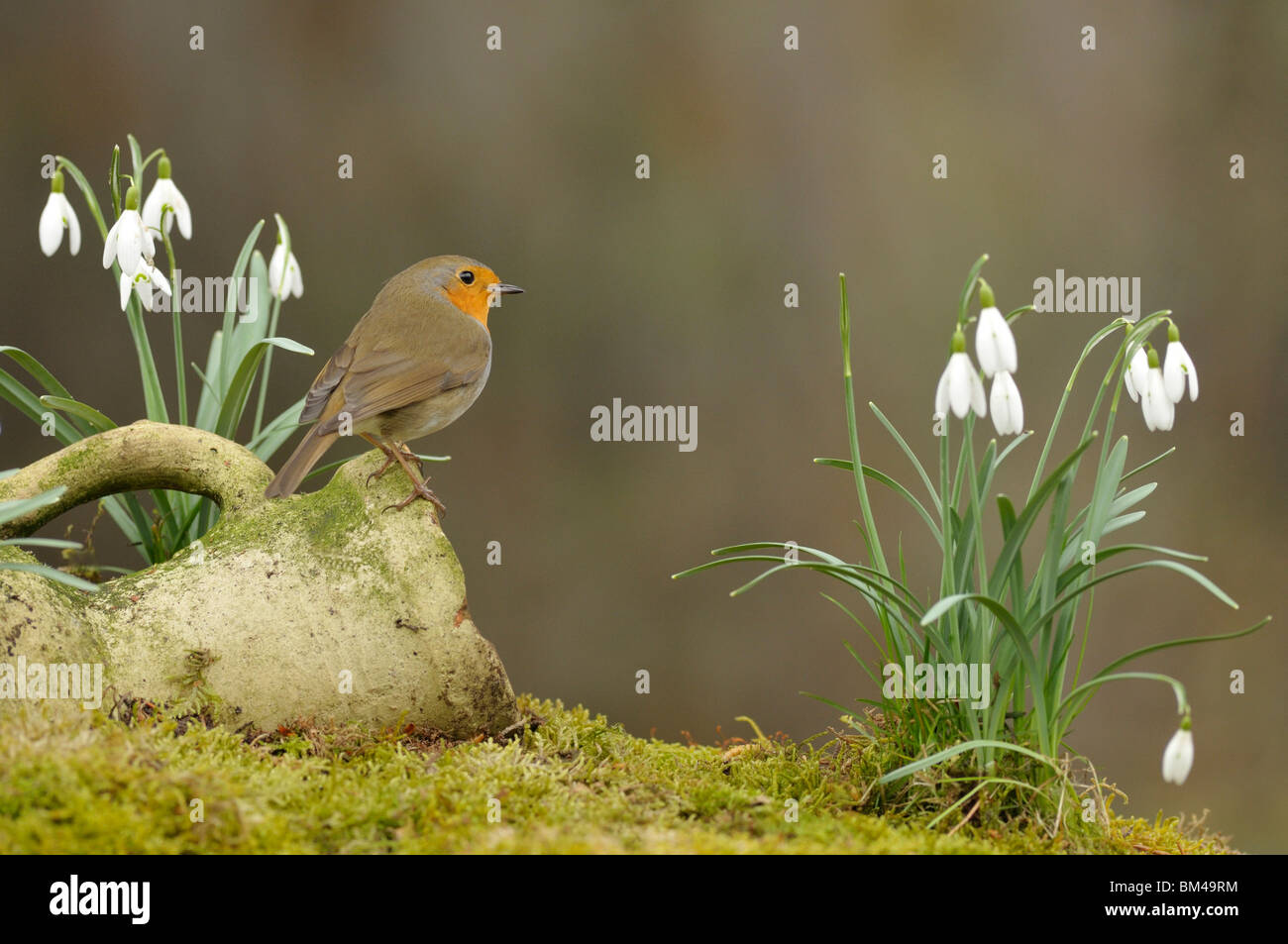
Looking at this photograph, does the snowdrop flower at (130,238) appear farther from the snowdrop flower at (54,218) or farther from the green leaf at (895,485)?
the green leaf at (895,485)

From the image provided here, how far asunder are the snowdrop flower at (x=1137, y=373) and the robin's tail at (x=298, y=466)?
72.2 inches

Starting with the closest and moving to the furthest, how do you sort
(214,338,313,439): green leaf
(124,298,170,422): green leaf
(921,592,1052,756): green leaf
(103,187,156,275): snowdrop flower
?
(921,592,1052,756): green leaf, (103,187,156,275): snowdrop flower, (214,338,313,439): green leaf, (124,298,170,422): green leaf

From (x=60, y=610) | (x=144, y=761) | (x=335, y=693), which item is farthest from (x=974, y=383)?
(x=60, y=610)

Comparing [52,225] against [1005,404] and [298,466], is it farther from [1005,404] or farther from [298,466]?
[1005,404]

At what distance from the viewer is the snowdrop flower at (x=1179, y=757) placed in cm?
187

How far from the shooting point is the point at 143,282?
2.96 meters

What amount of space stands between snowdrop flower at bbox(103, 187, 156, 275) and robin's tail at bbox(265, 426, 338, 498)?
0.69 meters

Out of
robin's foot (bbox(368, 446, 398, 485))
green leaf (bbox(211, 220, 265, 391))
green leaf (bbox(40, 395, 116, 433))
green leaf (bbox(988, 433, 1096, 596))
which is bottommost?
green leaf (bbox(988, 433, 1096, 596))

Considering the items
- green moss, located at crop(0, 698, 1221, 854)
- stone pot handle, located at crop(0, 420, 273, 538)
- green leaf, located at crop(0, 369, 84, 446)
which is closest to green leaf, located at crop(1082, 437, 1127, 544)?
green moss, located at crop(0, 698, 1221, 854)

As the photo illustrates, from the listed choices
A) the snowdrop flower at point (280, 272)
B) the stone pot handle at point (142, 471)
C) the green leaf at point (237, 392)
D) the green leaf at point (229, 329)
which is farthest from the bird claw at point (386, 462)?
the green leaf at point (229, 329)

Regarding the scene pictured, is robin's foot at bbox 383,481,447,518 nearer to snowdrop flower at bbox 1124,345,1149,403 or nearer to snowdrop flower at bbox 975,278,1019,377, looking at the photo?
snowdrop flower at bbox 975,278,1019,377

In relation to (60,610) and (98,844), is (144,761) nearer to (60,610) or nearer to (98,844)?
(98,844)

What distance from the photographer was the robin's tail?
2.58 m
